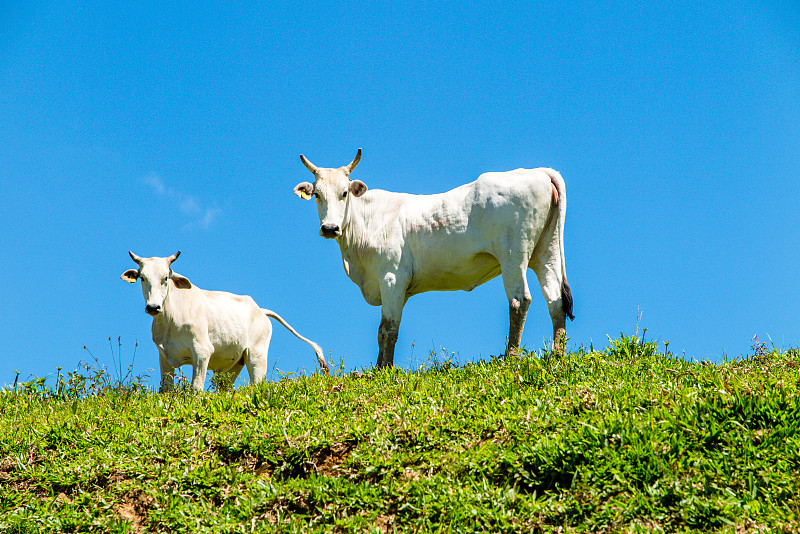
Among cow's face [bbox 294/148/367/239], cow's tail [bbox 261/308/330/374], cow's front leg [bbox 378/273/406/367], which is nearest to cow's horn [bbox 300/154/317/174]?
cow's face [bbox 294/148/367/239]

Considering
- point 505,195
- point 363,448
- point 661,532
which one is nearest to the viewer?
point 661,532

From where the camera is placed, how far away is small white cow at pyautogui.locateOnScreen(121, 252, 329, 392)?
11562mm

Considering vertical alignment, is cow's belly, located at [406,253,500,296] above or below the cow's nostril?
below

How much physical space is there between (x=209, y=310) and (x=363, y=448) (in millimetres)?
6729

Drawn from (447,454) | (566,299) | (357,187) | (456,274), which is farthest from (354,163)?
(447,454)

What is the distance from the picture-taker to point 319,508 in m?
6.10

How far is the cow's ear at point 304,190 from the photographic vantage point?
35.7 ft

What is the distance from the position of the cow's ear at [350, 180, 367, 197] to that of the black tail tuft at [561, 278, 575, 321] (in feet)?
10.7

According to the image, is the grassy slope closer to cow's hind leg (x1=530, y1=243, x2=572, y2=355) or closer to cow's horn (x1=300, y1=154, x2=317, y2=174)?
cow's hind leg (x1=530, y1=243, x2=572, y2=355)

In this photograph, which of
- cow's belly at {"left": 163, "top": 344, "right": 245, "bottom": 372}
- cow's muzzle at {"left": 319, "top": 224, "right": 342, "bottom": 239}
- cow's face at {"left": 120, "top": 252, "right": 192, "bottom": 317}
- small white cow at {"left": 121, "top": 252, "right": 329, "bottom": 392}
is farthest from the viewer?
cow's belly at {"left": 163, "top": 344, "right": 245, "bottom": 372}

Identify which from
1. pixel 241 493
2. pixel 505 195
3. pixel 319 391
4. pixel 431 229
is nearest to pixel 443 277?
pixel 431 229

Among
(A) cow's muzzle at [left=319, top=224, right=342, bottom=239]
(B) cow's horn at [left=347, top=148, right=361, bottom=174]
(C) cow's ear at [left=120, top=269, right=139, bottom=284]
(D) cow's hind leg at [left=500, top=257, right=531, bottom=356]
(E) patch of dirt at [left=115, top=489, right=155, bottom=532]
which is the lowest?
(E) patch of dirt at [left=115, top=489, right=155, bottom=532]

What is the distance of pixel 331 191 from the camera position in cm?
1068

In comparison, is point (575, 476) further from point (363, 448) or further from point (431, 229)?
point (431, 229)
